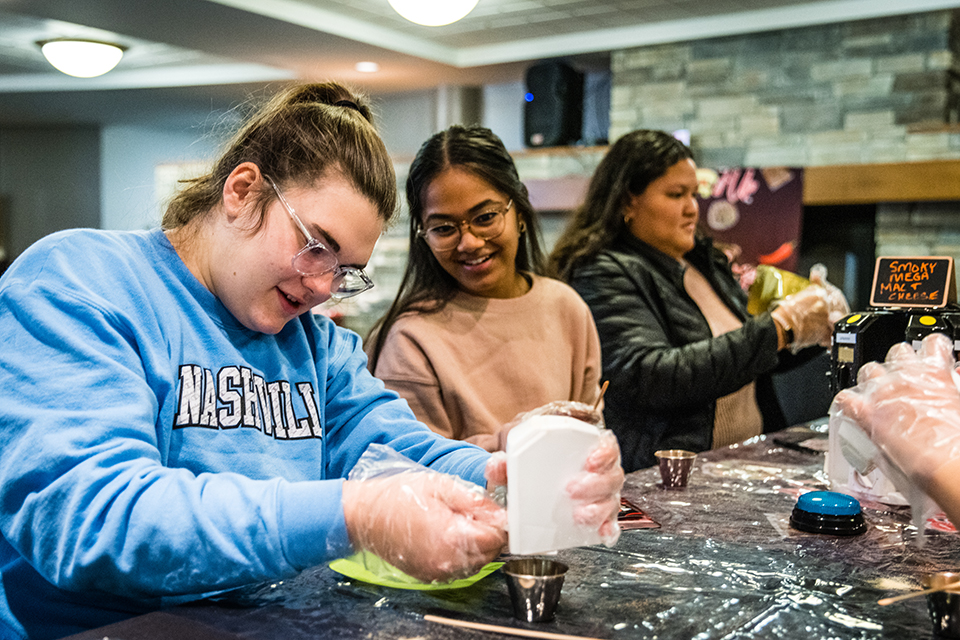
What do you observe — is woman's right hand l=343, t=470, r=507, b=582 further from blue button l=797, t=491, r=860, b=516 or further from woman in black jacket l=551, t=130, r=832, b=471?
woman in black jacket l=551, t=130, r=832, b=471

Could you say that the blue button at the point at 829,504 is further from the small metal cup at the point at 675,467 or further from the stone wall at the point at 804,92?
the stone wall at the point at 804,92

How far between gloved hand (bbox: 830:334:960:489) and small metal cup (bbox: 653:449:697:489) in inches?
19.8

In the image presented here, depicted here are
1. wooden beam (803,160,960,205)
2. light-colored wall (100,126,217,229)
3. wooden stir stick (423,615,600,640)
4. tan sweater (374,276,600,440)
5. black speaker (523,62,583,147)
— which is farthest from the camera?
light-colored wall (100,126,217,229)

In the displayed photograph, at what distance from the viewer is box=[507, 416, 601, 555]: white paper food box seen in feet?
3.12

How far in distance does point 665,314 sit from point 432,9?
2.52 metres

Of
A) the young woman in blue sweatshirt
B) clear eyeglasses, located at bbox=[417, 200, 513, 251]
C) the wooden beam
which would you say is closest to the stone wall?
the wooden beam

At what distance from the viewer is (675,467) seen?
157 cm

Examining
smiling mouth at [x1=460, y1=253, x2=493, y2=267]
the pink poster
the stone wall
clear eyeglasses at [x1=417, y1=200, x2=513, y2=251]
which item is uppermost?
the stone wall

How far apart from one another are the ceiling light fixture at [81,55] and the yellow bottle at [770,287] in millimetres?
5845

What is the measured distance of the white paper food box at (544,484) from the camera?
3.12 feet

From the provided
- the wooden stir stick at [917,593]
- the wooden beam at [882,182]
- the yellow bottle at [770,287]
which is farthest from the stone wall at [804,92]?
the wooden stir stick at [917,593]

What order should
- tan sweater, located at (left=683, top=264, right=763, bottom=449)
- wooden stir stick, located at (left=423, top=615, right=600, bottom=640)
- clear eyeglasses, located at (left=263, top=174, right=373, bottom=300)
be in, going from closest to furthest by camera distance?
wooden stir stick, located at (left=423, top=615, right=600, bottom=640), clear eyeglasses, located at (left=263, top=174, right=373, bottom=300), tan sweater, located at (left=683, top=264, right=763, bottom=449)

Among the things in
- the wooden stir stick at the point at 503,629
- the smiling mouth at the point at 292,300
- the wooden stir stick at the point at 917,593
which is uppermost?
the smiling mouth at the point at 292,300

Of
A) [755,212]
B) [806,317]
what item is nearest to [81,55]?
[755,212]
